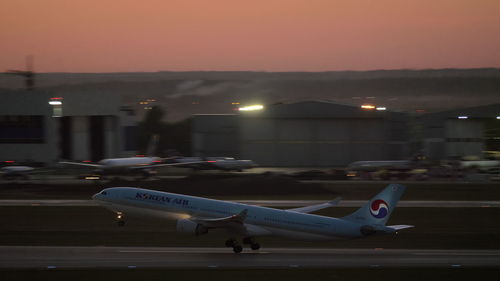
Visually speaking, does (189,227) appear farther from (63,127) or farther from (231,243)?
(63,127)

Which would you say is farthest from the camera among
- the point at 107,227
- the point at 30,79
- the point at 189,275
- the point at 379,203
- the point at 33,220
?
the point at 30,79

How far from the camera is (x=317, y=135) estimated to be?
417 ft

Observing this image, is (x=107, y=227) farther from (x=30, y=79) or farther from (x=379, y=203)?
(x=30, y=79)

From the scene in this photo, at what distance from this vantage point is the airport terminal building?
11662cm

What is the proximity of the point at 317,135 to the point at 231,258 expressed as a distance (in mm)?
92120

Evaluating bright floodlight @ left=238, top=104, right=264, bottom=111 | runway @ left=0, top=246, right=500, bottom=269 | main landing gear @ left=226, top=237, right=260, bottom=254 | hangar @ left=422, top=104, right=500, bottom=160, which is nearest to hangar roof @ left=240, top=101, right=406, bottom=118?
bright floodlight @ left=238, top=104, right=264, bottom=111

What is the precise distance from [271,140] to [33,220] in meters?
78.9

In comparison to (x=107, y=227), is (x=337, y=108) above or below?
above

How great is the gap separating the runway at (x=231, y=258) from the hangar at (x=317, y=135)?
86713 millimetres

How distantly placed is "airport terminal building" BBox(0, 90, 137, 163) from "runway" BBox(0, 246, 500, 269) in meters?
81.5

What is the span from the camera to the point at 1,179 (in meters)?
94.8

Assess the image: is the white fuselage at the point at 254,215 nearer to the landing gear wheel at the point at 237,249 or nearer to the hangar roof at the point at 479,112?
the landing gear wheel at the point at 237,249

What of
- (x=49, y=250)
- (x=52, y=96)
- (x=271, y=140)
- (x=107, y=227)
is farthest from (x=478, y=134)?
(x=49, y=250)

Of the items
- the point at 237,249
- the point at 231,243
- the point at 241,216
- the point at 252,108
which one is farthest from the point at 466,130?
the point at 241,216
